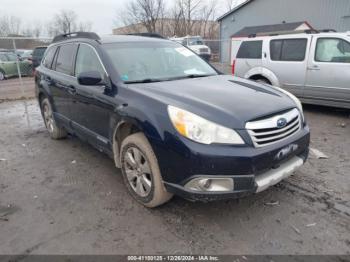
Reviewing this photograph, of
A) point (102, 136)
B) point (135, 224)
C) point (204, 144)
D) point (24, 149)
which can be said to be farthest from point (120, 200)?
point (24, 149)

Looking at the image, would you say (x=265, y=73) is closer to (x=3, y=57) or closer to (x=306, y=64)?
(x=306, y=64)

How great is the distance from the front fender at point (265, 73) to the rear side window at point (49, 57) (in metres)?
4.88

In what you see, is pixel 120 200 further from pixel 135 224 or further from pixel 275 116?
pixel 275 116

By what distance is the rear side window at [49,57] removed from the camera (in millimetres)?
5202

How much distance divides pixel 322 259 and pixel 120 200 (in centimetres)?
206

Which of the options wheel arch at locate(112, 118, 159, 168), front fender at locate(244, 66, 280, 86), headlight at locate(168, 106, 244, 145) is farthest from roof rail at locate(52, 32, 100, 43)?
front fender at locate(244, 66, 280, 86)

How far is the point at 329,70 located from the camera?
6371mm

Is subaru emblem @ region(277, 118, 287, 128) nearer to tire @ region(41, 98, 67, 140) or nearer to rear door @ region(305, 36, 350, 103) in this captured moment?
tire @ region(41, 98, 67, 140)

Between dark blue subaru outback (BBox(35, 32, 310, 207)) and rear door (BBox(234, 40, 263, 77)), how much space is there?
3832 millimetres

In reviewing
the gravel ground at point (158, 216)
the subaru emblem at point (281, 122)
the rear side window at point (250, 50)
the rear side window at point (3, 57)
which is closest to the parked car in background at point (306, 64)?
the rear side window at point (250, 50)

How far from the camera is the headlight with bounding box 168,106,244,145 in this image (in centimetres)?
247

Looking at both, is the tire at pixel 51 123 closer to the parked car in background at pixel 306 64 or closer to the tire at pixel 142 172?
the tire at pixel 142 172

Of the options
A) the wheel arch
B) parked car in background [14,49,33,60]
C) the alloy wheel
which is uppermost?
parked car in background [14,49,33,60]

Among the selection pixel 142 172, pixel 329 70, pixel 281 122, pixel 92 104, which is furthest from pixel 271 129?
pixel 329 70
